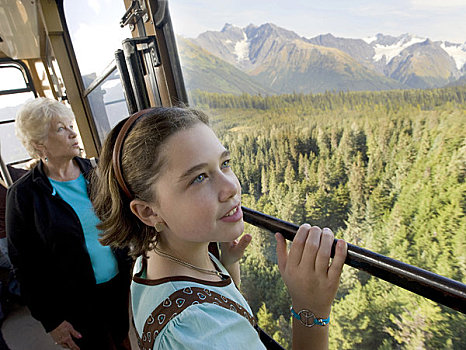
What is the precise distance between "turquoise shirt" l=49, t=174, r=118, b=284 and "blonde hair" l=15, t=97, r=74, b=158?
0.71 feet

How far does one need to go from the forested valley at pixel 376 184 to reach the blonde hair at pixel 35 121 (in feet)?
3.11

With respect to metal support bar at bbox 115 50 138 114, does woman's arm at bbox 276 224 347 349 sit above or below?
below

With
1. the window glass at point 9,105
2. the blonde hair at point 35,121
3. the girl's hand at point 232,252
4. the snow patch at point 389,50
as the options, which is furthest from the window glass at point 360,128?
the window glass at point 9,105

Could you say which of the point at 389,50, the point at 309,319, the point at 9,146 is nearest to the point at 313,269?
the point at 309,319

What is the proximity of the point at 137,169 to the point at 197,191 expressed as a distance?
0.17 meters

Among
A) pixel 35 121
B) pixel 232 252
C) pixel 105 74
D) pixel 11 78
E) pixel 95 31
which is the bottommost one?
pixel 232 252

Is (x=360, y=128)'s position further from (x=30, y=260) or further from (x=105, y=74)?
(x=105, y=74)

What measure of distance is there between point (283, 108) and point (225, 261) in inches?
22.7

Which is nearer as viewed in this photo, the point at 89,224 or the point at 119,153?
the point at 119,153

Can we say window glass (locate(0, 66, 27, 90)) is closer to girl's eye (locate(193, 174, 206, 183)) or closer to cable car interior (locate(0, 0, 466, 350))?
cable car interior (locate(0, 0, 466, 350))

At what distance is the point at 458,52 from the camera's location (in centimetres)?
61

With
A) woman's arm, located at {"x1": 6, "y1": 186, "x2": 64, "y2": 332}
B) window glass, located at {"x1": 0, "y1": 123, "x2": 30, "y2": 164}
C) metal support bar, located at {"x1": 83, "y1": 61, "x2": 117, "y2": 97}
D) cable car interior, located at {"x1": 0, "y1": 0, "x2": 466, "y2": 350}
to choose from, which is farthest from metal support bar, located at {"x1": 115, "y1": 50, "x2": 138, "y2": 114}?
window glass, located at {"x1": 0, "y1": 123, "x2": 30, "y2": 164}

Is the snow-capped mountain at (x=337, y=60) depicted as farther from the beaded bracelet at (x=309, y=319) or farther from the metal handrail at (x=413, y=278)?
the beaded bracelet at (x=309, y=319)

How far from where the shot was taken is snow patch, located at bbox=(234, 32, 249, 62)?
44.5 inches
